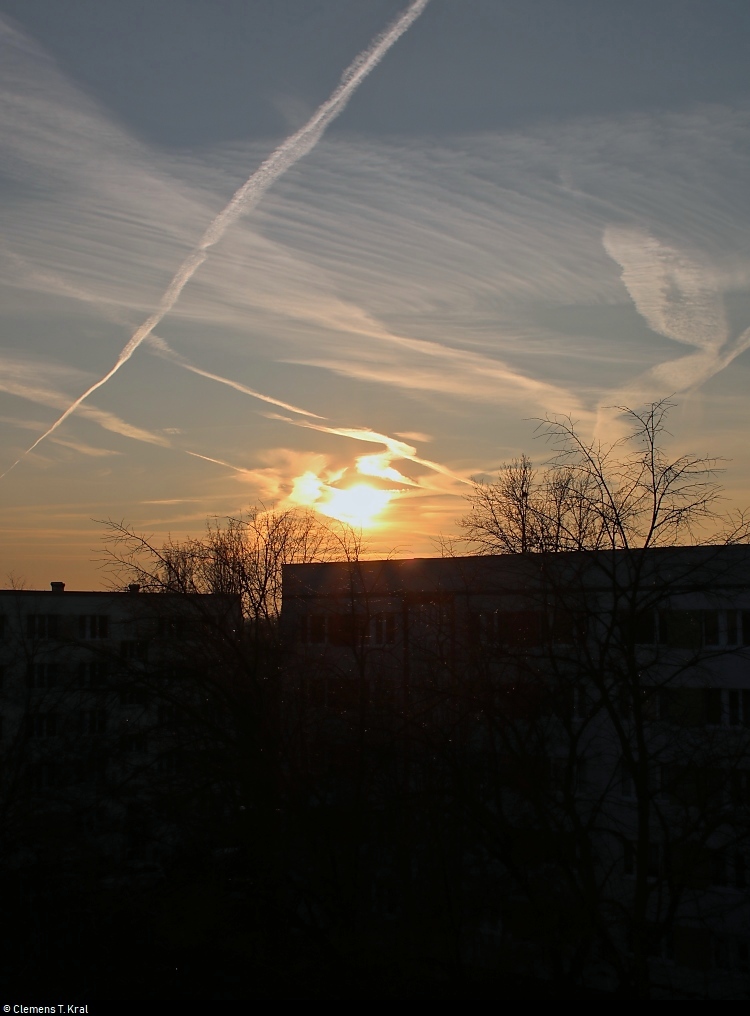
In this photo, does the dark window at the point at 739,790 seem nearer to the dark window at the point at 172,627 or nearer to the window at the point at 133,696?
the window at the point at 133,696

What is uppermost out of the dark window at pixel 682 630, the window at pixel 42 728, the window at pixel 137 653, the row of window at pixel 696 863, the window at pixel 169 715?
the dark window at pixel 682 630

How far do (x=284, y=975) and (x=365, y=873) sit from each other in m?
3.20

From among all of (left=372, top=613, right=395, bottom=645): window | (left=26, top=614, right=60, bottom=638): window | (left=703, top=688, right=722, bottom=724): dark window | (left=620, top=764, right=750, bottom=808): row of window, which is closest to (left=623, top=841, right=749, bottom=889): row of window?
(left=620, top=764, right=750, bottom=808): row of window

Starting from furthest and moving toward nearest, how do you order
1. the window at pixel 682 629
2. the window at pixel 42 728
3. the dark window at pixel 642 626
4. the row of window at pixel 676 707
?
the window at pixel 42 728 < the window at pixel 682 629 < the row of window at pixel 676 707 < the dark window at pixel 642 626

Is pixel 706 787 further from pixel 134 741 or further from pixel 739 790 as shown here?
pixel 134 741

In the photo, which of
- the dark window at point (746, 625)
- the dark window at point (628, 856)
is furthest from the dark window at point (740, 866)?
the dark window at point (746, 625)

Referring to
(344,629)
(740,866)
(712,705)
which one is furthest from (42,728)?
(740,866)

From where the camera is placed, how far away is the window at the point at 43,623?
142 ft

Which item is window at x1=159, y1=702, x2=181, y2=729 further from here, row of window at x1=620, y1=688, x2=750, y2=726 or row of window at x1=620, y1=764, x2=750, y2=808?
row of window at x1=620, y1=764, x2=750, y2=808

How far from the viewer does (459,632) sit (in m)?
15.8

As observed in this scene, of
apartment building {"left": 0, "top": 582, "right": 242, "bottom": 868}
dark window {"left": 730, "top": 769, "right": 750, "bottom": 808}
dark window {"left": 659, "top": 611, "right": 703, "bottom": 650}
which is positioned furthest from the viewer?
apartment building {"left": 0, "top": 582, "right": 242, "bottom": 868}

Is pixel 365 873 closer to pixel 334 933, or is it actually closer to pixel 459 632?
pixel 334 933

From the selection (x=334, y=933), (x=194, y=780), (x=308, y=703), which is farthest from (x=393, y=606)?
(x=334, y=933)

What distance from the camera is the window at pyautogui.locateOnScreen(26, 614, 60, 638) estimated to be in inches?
1698
